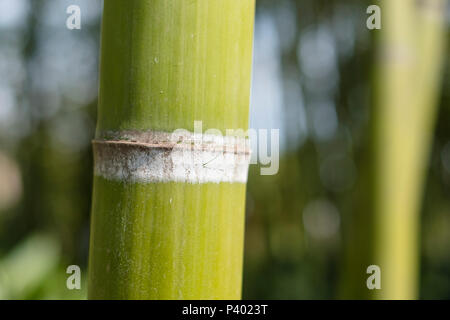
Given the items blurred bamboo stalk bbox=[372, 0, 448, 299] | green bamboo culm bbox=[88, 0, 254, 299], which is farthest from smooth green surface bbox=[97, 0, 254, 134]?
blurred bamboo stalk bbox=[372, 0, 448, 299]

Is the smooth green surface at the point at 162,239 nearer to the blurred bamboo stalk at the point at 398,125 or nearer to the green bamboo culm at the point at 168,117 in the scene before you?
the green bamboo culm at the point at 168,117

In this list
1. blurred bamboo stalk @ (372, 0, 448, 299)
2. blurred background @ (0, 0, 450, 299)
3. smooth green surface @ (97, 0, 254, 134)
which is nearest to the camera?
smooth green surface @ (97, 0, 254, 134)

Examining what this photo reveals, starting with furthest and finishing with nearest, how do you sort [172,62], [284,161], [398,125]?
[284,161]
[398,125]
[172,62]

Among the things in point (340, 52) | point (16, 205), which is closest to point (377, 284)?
point (340, 52)

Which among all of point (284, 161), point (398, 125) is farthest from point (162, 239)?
point (284, 161)

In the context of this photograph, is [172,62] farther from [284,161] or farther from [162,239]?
[284,161]

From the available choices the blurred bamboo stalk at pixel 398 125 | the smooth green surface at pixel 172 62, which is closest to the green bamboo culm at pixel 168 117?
the smooth green surface at pixel 172 62

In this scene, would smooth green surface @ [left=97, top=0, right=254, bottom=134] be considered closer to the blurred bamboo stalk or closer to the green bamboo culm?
the green bamboo culm

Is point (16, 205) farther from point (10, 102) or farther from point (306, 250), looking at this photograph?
point (306, 250)

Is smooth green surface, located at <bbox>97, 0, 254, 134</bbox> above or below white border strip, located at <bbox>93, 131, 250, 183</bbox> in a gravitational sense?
above
